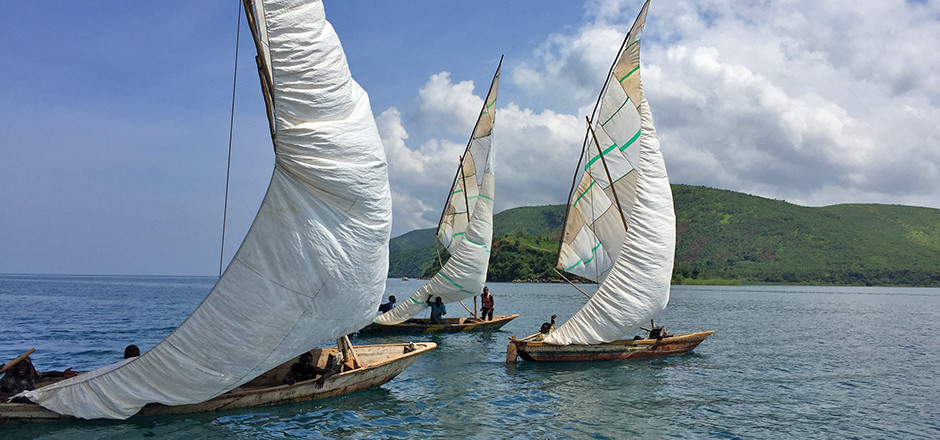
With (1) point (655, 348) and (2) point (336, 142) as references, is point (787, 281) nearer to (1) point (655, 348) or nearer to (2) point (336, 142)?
(1) point (655, 348)

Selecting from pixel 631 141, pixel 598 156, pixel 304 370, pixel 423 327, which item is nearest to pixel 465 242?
pixel 423 327

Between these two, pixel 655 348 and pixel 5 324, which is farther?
pixel 5 324

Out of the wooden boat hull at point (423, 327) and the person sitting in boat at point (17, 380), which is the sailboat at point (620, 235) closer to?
the wooden boat hull at point (423, 327)

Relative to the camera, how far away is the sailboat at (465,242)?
32.7 meters

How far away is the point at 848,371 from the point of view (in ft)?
84.5

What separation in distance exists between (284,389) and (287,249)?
469cm

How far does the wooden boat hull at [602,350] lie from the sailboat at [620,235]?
4 cm

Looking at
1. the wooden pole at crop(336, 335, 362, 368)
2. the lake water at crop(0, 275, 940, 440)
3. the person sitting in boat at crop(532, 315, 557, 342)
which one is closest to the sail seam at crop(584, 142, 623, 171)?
the person sitting in boat at crop(532, 315, 557, 342)

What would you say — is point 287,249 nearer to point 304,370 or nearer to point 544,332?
point 304,370

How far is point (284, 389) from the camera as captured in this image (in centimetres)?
1575

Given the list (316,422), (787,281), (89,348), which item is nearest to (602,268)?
(316,422)

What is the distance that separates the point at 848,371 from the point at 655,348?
7.93m

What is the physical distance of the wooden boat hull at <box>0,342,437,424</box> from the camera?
44.3 feet

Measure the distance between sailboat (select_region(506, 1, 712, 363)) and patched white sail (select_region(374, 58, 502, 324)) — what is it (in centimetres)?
611
